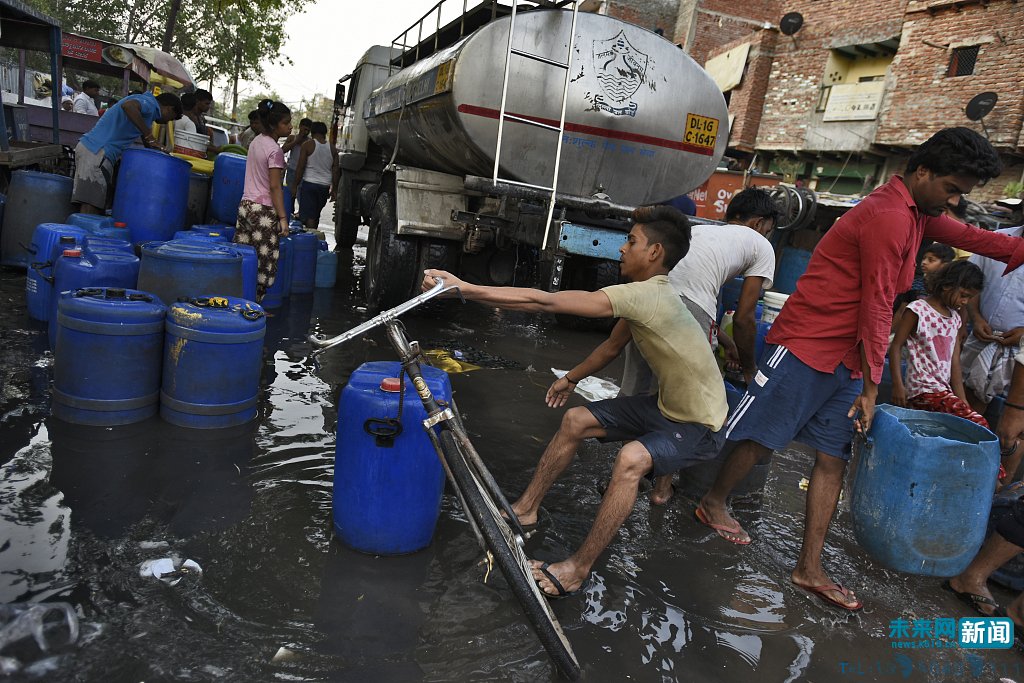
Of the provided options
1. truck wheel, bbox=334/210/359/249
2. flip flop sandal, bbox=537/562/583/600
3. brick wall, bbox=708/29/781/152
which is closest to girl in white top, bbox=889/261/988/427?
flip flop sandal, bbox=537/562/583/600

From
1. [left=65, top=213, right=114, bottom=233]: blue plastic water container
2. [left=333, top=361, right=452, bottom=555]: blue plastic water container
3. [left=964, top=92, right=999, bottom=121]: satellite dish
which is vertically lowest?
[left=333, top=361, right=452, bottom=555]: blue plastic water container

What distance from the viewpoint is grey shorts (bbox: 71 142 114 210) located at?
19.9 feet

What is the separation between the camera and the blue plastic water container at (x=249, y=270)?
521 centimetres

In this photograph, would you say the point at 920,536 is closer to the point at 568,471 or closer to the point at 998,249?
the point at 998,249

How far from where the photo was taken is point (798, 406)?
304 centimetres

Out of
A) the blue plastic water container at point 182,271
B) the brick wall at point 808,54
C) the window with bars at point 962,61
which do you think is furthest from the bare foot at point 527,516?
the brick wall at point 808,54

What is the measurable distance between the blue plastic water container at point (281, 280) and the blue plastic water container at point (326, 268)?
82 cm

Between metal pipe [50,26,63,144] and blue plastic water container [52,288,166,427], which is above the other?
metal pipe [50,26,63,144]

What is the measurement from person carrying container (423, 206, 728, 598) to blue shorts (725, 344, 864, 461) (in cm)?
29

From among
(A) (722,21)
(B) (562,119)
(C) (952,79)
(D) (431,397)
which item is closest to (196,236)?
(B) (562,119)

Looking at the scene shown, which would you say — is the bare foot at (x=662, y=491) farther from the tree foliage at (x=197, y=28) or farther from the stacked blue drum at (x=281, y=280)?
the tree foliage at (x=197, y=28)

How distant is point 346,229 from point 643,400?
9.20 metres

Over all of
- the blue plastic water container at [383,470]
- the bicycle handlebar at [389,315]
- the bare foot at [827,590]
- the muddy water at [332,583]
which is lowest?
the muddy water at [332,583]

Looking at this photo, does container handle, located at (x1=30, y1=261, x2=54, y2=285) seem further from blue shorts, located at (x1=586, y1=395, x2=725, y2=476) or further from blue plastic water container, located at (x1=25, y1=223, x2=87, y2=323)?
blue shorts, located at (x1=586, y1=395, x2=725, y2=476)
